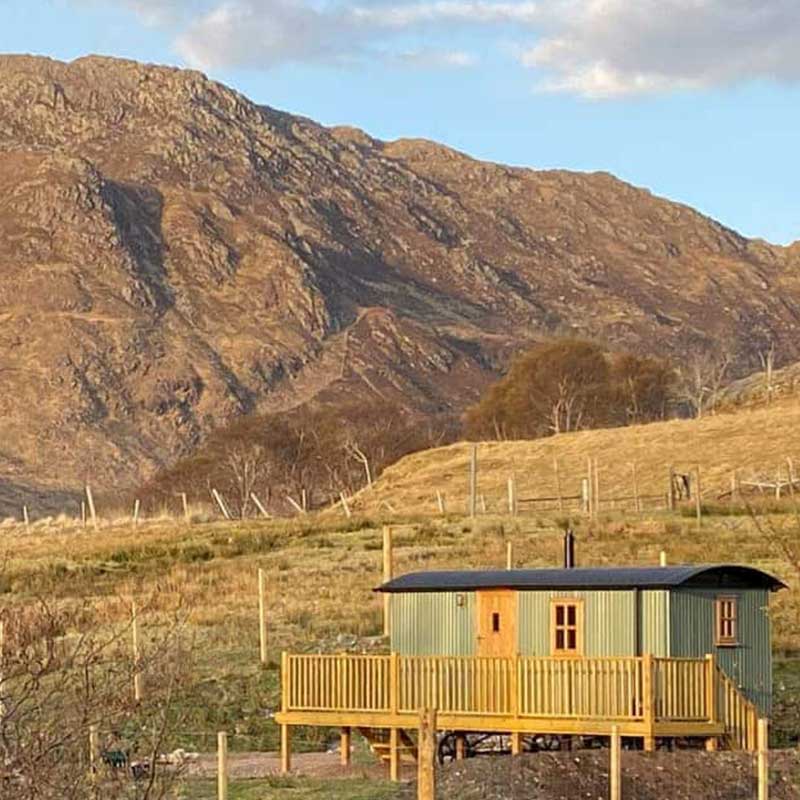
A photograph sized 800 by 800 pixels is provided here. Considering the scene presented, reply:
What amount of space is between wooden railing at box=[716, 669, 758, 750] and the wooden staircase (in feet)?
16.1

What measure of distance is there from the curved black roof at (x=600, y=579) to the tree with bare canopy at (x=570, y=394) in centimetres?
10519

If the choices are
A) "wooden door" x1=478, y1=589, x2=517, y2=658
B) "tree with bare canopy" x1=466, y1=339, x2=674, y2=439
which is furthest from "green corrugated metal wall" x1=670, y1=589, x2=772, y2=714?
"tree with bare canopy" x1=466, y1=339, x2=674, y2=439

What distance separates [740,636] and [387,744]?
5743 mm

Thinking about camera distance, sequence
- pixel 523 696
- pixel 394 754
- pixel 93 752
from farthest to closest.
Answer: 1. pixel 394 754
2. pixel 523 696
3. pixel 93 752

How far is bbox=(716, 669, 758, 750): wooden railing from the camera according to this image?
29547mm

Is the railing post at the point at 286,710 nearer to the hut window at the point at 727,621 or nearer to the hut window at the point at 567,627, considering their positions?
the hut window at the point at 567,627

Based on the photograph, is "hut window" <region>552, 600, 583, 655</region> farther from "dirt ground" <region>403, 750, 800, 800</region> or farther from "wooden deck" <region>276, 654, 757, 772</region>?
"dirt ground" <region>403, 750, 800, 800</region>

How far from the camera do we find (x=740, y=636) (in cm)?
3128

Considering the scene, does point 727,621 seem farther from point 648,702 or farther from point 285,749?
point 285,749

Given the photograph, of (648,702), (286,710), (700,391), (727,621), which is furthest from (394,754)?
(700,391)

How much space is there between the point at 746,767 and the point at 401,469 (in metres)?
74.8

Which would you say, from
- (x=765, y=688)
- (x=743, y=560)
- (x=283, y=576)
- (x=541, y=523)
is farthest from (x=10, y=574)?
(x=765, y=688)

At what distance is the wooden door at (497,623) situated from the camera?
3166 cm

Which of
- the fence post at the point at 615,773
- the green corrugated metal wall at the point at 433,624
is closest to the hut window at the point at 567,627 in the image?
the green corrugated metal wall at the point at 433,624
